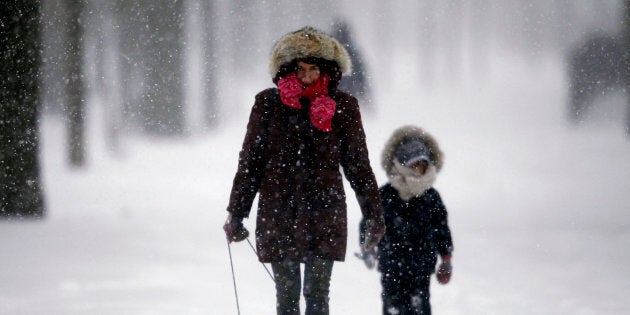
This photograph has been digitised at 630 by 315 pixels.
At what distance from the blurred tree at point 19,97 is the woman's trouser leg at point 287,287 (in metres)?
5.67

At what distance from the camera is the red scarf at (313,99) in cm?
326

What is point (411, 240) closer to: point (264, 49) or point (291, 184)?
point (291, 184)

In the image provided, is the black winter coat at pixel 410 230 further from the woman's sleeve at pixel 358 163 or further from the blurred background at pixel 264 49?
the blurred background at pixel 264 49

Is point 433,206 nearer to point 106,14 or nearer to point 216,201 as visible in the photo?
point 216,201

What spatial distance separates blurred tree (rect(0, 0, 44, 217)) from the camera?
329 inches

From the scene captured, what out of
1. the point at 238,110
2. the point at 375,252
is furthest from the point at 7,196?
the point at 238,110

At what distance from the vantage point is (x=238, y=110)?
19734mm

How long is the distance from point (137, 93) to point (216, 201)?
1032 centimetres

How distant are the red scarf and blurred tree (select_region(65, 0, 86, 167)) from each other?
8.33 m

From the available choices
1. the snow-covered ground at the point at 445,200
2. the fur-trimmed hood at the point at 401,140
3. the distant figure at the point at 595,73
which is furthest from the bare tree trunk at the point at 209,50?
the fur-trimmed hood at the point at 401,140

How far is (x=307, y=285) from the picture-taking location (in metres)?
3.33

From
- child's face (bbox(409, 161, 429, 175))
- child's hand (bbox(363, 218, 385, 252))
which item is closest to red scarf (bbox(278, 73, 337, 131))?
child's hand (bbox(363, 218, 385, 252))

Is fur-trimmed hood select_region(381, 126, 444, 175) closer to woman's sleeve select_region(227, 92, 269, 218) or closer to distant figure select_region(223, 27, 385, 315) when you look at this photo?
distant figure select_region(223, 27, 385, 315)

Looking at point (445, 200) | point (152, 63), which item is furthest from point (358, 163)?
point (152, 63)
